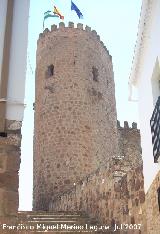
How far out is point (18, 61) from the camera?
301 centimetres

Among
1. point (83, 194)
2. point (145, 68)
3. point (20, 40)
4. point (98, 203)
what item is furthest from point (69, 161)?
point (20, 40)

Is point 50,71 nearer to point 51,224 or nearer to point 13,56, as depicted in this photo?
point 51,224

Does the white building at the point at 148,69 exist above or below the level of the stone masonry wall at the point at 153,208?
above

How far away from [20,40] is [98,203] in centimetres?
Answer: 903

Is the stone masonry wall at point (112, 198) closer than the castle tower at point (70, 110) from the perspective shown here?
Yes

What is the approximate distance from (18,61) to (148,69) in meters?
4.75

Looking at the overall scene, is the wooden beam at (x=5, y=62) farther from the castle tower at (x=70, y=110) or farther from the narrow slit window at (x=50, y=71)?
the narrow slit window at (x=50, y=71)

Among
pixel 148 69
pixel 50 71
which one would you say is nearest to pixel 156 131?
pixel 148 69

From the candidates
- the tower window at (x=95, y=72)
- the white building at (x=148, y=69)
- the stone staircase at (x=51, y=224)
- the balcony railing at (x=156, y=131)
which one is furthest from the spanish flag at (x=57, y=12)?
the balcony railing at (x=156, y=131)

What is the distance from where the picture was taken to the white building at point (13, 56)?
2.91 metres

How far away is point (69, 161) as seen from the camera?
16891 millimetres

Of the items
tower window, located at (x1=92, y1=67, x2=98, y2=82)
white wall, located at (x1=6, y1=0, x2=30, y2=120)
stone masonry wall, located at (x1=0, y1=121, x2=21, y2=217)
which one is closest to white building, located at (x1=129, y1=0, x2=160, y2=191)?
white wall, located at (x1=6, y1=0, x2=30, y2=120)

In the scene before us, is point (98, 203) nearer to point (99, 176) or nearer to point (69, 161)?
point (99, 176)

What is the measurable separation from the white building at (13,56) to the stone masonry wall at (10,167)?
0.23ft
